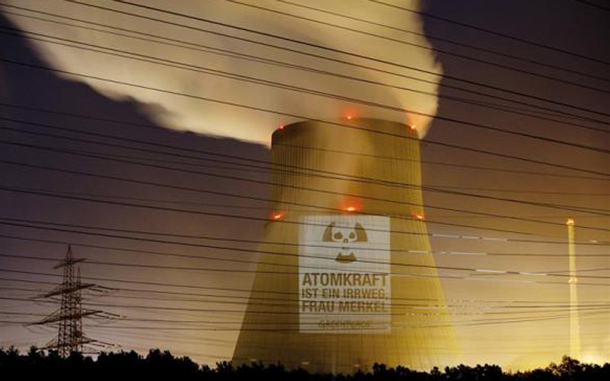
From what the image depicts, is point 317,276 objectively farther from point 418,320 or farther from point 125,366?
point 125,366

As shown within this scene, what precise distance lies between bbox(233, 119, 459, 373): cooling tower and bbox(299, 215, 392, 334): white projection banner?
0.08 feet

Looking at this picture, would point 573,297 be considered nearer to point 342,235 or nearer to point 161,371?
point 342,235

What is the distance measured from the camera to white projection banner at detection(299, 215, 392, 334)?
56.4 feet

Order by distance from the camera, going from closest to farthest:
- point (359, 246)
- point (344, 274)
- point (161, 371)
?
point (161, 371) < point (359, 246) < point (344, 274)

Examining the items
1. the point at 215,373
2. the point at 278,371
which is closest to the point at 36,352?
the point at 215,373

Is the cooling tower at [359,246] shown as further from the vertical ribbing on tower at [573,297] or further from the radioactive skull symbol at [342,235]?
the vertical ribbing on tower at [573,297]

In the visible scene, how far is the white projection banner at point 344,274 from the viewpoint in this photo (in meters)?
17.2

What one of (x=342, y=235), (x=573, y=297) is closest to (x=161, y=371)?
(x=342, y=235)

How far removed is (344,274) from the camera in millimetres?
18016

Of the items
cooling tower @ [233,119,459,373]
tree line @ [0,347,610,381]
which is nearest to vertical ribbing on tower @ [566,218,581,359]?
cooling tower @ [233,119,459,373]

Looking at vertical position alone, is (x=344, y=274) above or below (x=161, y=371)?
above

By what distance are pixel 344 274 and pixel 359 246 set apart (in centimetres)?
76

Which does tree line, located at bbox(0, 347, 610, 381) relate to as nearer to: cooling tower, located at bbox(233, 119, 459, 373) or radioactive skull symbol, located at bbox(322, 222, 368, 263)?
cooling tower, located at bbox(233, 119, 459, 373)

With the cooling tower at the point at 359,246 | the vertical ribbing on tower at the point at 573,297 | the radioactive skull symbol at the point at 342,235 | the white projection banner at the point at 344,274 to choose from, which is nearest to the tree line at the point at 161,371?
the cooling tower at the point at 359,246
